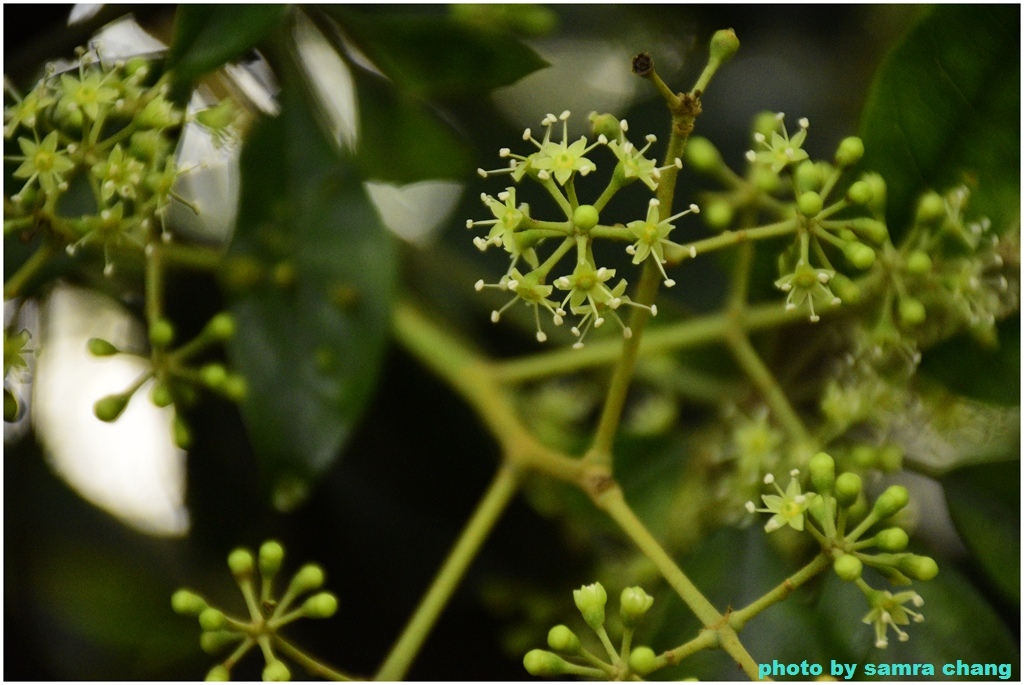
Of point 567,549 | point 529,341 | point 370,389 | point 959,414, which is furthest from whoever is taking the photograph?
point 529,341

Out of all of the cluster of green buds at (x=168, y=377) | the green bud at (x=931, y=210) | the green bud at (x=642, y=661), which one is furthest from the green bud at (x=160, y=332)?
the green bud at (x=931, y=210)

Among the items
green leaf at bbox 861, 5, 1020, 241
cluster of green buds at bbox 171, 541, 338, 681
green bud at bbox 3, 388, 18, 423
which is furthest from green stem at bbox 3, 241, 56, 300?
green leaf at bbox 861, 5, 1020, 241

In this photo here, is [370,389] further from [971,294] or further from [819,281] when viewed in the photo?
[971,294]

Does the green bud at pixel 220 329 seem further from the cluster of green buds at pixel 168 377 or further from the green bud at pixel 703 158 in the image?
the green bud at pixel 703 158

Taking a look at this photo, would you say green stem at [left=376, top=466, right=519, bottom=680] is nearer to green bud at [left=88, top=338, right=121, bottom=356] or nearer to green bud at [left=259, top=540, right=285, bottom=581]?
green bud at [left=259, top=540, right=285, bottom=581]

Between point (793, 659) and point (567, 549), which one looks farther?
point (567, 549)

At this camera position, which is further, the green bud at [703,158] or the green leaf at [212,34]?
the green bud at [703,158]

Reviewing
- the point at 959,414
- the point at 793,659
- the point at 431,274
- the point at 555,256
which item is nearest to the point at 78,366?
the point at 431,274

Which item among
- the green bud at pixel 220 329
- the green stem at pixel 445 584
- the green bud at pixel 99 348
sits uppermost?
the green bud at pixel 99 348
